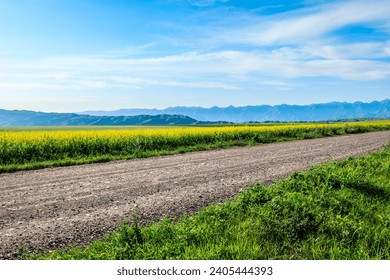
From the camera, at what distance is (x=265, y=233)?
639 cm

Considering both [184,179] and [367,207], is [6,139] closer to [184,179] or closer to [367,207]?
[184,179]

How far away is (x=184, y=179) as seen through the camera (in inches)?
508

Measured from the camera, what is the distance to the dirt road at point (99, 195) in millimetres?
7160

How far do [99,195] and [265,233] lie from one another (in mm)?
5607

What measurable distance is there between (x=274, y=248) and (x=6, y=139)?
62.6ft

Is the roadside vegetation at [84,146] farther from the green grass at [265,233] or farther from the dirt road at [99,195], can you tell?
the green grass at [265,233]

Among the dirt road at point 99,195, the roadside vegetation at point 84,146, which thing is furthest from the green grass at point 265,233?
the roadside vegetation at point 84,146

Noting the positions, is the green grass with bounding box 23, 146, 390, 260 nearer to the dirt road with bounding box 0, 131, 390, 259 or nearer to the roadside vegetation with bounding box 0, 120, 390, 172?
the dirt road with bounding box 0, 131, 390, 259

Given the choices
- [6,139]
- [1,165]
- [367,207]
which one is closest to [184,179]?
[367,207]

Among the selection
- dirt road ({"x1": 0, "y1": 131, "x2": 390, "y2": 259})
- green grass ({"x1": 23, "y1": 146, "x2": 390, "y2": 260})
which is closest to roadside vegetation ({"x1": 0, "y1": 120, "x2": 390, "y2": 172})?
dirt road ({"x1": 0, "y1": 131, "x2": 390, "y2": 259})

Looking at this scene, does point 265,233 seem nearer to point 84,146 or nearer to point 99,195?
point 99,195

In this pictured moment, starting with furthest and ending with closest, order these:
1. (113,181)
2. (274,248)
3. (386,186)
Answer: (113,181)
(386,186)
(274,248)

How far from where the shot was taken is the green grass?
557 cm

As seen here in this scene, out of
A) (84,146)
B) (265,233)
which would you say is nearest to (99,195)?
(265,233)
